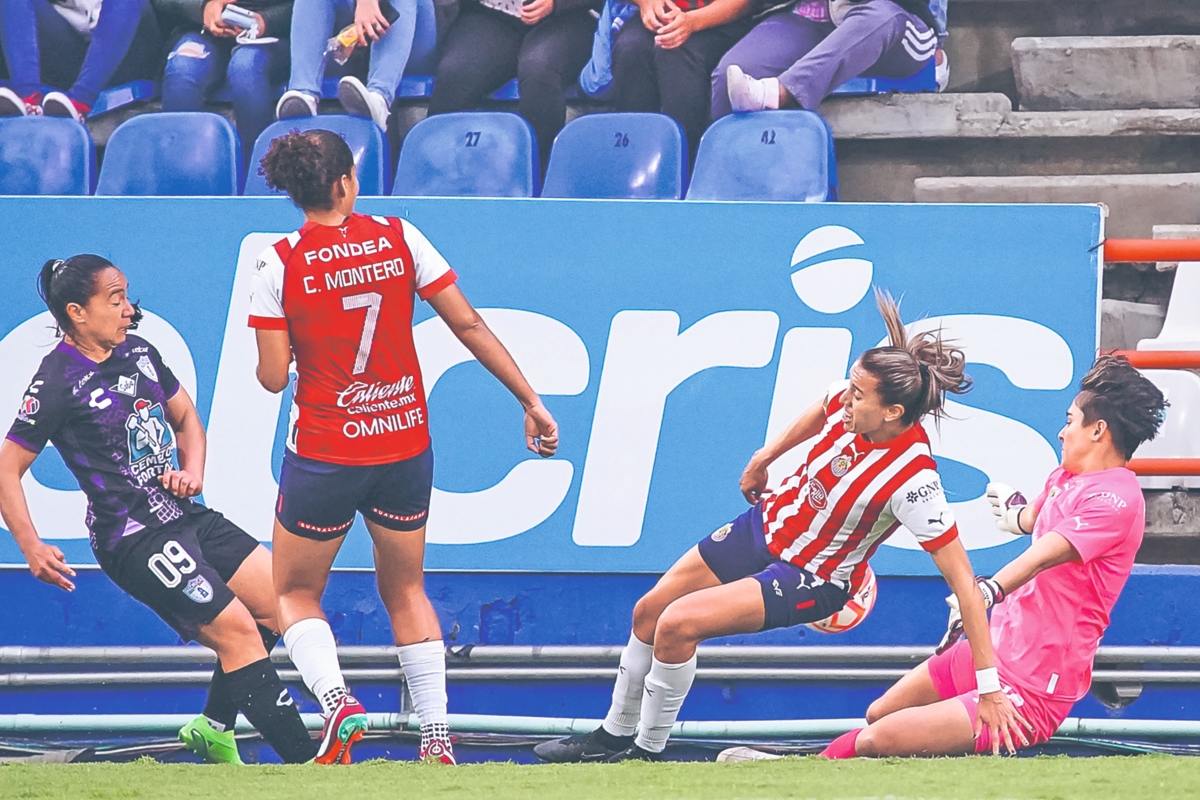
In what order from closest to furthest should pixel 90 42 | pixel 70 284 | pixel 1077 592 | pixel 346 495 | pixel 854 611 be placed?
pixel 1077 592 → pixel 346 495 → pixel 854 611 → pixel 70 284 → pixel 90 42

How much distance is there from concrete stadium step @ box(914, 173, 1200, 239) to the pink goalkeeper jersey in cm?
151

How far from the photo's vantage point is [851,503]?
2.97 m

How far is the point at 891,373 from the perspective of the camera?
9.46ft

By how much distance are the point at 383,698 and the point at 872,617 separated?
155 cm

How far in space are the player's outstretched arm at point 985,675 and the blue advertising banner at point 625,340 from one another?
853 mm


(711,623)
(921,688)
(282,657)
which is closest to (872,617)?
(921,688)

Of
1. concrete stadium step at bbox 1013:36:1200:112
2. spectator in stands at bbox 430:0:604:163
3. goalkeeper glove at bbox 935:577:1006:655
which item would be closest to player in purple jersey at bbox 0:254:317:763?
spectator in stands at bbox 430:0:604:163

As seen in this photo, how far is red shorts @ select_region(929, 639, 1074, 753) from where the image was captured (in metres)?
2.83

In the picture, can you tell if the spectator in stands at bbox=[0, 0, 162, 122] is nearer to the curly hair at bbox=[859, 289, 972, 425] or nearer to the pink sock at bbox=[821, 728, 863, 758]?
the curly hair at bbox=[859, 289, 972, 425]

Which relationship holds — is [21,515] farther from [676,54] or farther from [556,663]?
[676,54]

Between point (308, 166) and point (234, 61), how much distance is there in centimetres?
177

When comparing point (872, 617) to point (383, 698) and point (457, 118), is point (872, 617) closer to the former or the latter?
point (383, 698)

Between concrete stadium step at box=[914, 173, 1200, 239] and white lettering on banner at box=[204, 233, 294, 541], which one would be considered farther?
concrete stadium step at box=[914, 173, 1200, 239]

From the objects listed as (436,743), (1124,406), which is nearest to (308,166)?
(436,743)
